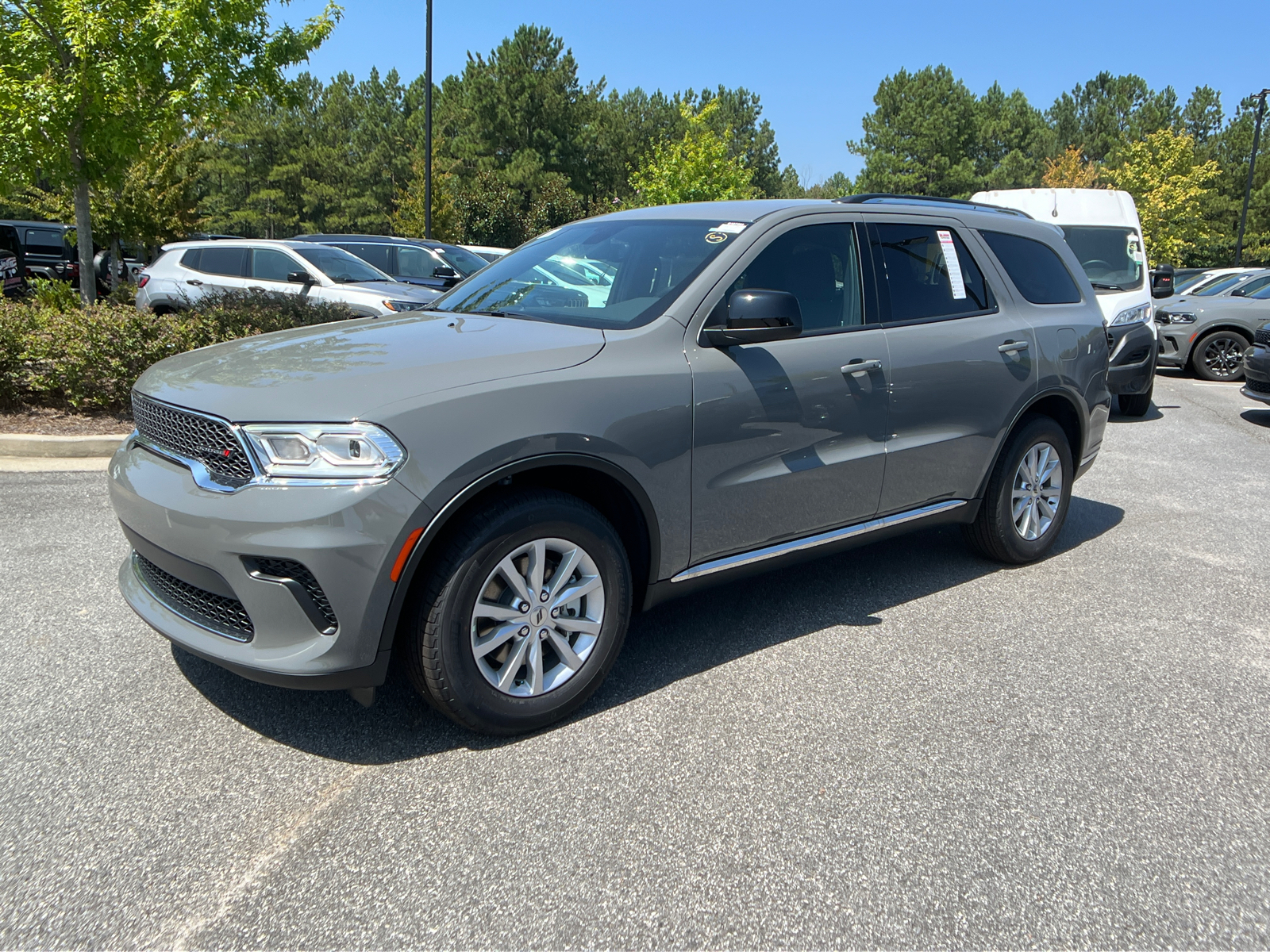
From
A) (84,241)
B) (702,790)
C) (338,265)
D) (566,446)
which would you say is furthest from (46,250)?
(702,790)

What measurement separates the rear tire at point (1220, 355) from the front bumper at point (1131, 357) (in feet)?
17.6

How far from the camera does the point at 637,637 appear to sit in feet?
13.6

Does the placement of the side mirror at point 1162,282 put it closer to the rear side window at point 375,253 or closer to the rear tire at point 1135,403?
the rear tire at point 1135,403

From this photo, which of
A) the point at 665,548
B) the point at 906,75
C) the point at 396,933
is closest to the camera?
the point at 396,933

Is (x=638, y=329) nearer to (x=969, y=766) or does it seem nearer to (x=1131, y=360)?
(x=969, y=766)

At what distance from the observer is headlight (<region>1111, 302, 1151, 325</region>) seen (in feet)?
32.6

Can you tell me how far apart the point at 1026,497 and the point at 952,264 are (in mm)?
1336

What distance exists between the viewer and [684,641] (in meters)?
4.11

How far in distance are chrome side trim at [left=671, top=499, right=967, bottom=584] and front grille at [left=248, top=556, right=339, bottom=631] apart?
1.32 m

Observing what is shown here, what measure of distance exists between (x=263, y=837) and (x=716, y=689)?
1676 mm

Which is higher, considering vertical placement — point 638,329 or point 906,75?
point 906,75

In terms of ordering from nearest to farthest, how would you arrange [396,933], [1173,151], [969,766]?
[396,933]
[969,766]
[1173,151]

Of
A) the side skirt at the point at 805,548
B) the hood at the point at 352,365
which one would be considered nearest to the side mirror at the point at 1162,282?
the side skirt at the point at 805,548

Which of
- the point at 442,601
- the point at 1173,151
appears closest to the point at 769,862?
the point at 442,601
